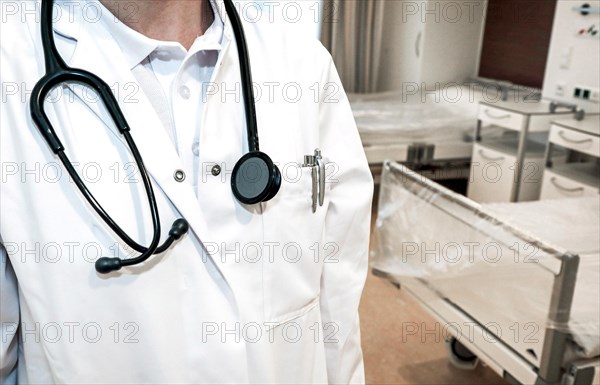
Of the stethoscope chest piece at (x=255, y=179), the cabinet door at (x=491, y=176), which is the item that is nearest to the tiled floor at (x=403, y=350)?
the cabinet door at (x=491, y=176)

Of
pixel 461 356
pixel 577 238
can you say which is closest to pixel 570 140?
pixel 577 238

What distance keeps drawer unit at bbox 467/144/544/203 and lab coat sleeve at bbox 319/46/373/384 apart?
0.82 meters

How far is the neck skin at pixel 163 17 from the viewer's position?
74cm

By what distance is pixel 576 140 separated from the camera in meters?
1.40

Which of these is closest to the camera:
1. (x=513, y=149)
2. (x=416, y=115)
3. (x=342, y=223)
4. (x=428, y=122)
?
(x=342, y=223)

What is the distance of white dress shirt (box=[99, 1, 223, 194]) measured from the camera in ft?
2.41

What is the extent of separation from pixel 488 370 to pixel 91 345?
5.06 feet

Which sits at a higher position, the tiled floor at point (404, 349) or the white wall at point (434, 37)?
the white wall at point (434, 37)

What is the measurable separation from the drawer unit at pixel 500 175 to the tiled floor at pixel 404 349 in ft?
1.43

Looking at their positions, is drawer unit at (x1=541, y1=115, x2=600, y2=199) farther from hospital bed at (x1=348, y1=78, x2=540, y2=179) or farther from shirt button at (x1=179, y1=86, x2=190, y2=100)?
shirt button at (x1=179, y1=86, x2=190, y2=100)

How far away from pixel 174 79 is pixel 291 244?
291 millimetres

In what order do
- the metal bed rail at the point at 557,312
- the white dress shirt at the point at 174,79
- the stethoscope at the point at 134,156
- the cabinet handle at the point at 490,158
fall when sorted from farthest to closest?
the cabinet handle at the point at 490,158 → the metal bed rail at the point at 557,312 → the white dress shirt at the point at 174,79 → the stethoscope at the point at 134,156

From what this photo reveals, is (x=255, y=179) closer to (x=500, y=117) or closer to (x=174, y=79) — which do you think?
(x=174, y=79)

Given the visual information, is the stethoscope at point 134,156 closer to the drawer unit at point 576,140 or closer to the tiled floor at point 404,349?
the drawer unit at point 576,140
